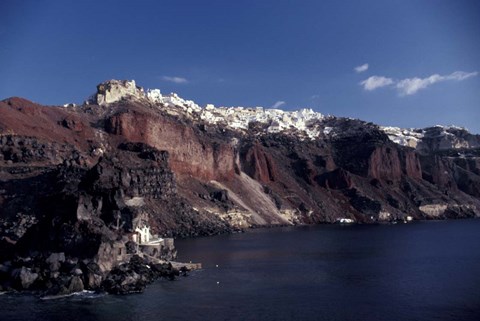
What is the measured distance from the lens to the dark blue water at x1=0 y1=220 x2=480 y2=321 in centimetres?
5019

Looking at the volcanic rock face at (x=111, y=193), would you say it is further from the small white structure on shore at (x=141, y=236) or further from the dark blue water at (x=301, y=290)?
the dark blue water at (x=301, y=290)

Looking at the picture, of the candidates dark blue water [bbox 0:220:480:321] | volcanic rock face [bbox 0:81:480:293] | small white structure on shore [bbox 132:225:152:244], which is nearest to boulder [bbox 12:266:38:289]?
volcanic rock face [bbox 0:81:480:293]

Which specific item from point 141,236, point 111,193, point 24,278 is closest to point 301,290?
point 141,236

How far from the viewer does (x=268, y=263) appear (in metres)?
83.3

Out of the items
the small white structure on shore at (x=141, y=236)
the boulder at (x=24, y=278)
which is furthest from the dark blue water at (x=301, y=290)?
the small white structure on shore at (x=141, y=236)

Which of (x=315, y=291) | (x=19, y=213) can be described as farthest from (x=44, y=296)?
(x=19, y=213)

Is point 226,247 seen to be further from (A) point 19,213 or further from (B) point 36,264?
(B) point 36,264

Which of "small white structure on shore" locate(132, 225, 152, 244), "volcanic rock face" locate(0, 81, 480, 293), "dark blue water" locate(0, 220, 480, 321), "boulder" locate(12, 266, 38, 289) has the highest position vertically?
"volcanic rock face" locate(0, 81, 480, 293)

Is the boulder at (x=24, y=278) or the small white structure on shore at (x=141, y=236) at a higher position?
the small white structure on shore at (x=141, y=236)

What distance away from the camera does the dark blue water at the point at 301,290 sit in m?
50.2

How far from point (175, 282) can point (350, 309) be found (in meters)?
21.9

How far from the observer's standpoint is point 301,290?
61344mm

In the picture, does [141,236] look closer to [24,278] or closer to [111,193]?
[111,193]

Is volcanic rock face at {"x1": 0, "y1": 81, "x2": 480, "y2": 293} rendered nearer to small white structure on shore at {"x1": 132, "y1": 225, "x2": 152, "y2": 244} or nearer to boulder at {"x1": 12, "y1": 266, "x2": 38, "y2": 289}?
boulder at {"x1": 12, "y1": 266, "x2": 38, "y2": 289}
